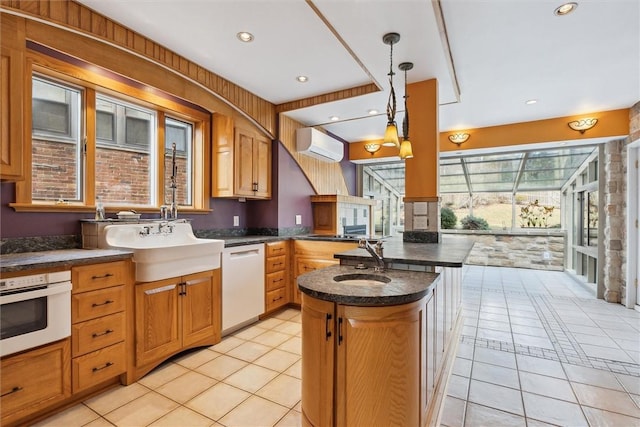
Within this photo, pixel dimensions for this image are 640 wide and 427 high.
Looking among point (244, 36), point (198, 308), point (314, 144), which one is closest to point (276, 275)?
point (198, 308)

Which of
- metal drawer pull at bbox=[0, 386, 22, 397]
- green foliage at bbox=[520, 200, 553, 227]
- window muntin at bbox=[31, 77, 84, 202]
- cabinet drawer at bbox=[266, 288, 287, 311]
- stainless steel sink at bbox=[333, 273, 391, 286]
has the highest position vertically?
window muntin at bbox=[31, 77, 84, 202]

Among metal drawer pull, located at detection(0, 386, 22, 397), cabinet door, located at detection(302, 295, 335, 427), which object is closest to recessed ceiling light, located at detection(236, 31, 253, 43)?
cabinet door, located at detection(302, 295, 335, 427)

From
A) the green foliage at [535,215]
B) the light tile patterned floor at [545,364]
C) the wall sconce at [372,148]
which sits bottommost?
the light tile patterned floor at [545,364]

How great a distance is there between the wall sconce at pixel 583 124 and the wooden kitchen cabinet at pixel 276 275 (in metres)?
4.20

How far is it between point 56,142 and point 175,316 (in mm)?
1665

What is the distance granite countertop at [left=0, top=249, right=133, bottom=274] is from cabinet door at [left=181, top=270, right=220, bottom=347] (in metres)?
0.57

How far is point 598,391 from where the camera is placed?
2041 mm

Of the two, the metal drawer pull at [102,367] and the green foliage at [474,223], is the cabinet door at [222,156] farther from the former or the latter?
the green foliage at [474,223]

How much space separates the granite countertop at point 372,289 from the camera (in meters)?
1.31

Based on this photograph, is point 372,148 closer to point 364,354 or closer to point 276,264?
point 276,264

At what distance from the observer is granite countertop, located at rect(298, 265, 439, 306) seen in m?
1.31

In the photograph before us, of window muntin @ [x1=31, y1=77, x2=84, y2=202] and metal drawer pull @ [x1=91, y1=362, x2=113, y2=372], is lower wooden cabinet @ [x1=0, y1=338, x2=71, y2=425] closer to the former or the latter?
metal drawer pull @ [x1=91, y1=362, x2=113, y2=372]

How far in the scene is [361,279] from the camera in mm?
1833

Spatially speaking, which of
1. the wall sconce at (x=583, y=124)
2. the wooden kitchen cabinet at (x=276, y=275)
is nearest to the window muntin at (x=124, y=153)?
the wooden kitchen cabinet at (x=276, y=275)
